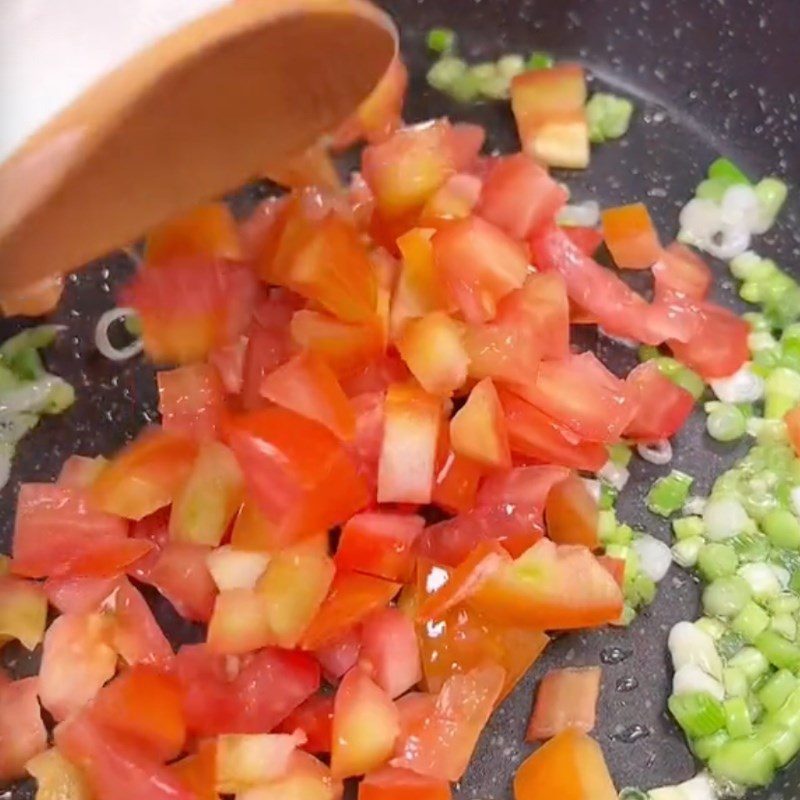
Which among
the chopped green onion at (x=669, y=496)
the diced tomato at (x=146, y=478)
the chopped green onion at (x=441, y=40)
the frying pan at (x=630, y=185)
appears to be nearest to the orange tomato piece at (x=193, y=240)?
the frying pan at (x=630, y=185)

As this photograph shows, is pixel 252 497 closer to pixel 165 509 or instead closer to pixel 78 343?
pixel 165 509

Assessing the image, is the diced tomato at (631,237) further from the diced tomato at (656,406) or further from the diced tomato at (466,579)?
the diced tomato at (466,579)

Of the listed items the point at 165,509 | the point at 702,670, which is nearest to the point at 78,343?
the point at 165,509

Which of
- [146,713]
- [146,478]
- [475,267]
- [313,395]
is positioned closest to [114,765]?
[146,713]

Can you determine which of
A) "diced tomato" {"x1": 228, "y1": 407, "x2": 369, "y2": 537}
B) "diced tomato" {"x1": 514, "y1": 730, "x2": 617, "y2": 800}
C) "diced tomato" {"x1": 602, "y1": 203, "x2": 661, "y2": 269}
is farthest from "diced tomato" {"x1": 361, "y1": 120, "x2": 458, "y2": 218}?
"diced tomato" {"x1": 514, "y1": 730, "x2": 617, "y2": 800}

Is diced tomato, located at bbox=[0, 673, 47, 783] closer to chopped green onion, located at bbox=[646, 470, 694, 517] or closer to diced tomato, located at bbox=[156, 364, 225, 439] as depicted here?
diced tomato, located at bbox=[156, 364, 225, 439]

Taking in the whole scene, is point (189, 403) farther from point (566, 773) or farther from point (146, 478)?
point (566, 773)

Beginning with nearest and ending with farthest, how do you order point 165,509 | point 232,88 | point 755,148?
point 232,88
point 165,509
point 755,148
